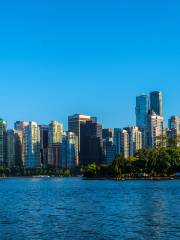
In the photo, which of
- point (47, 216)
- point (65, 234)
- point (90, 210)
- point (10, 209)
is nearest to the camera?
point (65, 234)

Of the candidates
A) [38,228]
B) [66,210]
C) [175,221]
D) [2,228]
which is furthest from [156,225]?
[66,210]

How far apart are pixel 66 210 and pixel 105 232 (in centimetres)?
2449

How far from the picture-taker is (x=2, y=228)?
6297 cm

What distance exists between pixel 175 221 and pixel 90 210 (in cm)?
1930

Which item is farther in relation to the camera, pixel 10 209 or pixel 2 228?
pixel 10 209

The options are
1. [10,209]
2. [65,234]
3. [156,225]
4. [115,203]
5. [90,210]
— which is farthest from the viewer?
[115,203]

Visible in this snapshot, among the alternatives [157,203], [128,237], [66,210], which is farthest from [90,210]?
[128,237]

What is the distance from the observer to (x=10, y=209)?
88000 millimetres

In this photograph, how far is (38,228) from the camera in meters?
62.0

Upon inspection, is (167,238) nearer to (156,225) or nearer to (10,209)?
(156,225)

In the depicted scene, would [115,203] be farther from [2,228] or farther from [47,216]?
[2,228]

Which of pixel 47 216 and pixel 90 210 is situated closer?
pixel 47 216

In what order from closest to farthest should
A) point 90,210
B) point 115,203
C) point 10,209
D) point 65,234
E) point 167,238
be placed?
point 167,238, point 65,234, point 90,210, point 10,209, point 115,203

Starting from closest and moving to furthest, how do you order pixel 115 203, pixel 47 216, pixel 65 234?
pixel 65 234
pixel 47 216
pixel 115 203
